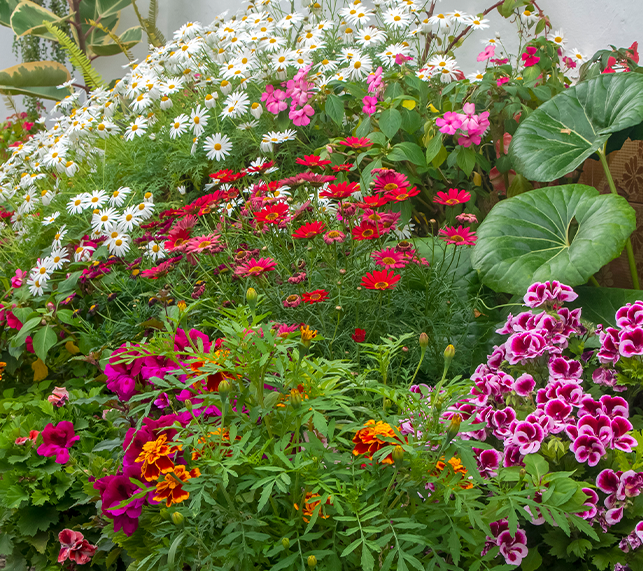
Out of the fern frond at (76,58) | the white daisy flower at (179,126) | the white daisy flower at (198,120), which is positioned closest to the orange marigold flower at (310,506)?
the white daisy flower at (198,120)

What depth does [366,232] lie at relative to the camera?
4.58 ft

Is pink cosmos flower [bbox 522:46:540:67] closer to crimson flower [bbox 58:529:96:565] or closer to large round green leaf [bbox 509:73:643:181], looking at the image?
large round green leaf [bbox 509:73:643:181]

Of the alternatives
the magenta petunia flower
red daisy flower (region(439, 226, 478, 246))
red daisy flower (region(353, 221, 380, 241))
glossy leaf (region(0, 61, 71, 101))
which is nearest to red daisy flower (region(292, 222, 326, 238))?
red daisy flower (region(353, 221, 380, 241))

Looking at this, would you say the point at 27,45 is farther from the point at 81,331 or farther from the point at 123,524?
the point at 123,524

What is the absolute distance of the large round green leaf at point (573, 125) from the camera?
169 cm

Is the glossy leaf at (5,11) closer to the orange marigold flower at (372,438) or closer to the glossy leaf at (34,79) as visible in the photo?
the glossy leaf at (34,79)

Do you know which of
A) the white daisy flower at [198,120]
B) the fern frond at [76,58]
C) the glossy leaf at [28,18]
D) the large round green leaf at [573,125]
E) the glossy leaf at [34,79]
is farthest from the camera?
the glossy leaf at [28,18]

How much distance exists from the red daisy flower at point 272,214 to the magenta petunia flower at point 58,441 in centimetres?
70

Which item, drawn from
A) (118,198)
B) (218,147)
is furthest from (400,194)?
(118,198)

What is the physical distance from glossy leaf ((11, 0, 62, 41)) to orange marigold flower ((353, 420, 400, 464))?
5.83 m

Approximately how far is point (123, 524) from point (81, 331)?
3.88ft

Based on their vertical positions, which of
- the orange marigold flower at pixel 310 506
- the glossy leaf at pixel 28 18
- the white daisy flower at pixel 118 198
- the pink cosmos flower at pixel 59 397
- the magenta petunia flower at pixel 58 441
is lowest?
the pink cosmos flower at pixel 59 397

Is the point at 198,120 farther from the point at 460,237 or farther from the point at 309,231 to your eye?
the point at 460,237

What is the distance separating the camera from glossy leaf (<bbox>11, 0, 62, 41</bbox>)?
5.28 meters
